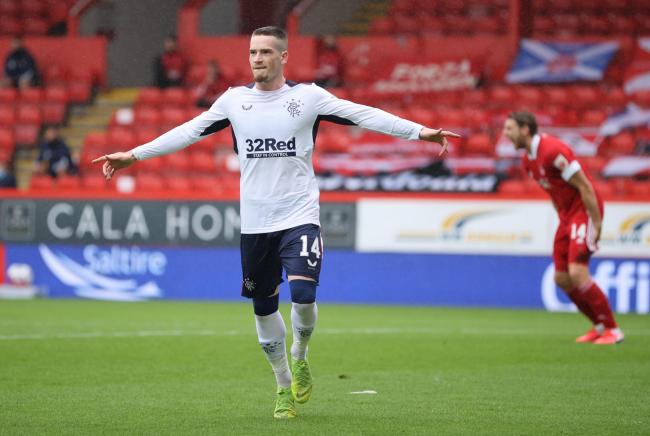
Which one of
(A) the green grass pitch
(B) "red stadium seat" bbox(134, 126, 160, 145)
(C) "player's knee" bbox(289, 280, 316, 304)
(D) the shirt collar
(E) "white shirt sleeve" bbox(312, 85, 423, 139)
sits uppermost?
(E) "white shirt sleeve" bbox(312, 85, 423, 139)

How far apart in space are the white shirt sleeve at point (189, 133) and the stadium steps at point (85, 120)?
14934mm

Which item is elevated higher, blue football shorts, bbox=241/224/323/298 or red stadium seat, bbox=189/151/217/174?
blue football shorts, bbox=241/224/323/298

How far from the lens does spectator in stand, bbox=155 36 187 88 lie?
2317 centimetres

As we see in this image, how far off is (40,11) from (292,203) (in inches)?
813

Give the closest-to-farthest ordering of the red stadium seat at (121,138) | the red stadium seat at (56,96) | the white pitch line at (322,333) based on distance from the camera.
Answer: the white pitch line at (322,333) → the red stadium seat at (121,138) → the red stadium seat at (56,96)

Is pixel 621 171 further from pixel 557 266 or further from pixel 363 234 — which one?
pixel 557 266

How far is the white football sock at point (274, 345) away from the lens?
23.4 ft

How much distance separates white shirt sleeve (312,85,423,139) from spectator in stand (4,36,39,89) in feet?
57.2

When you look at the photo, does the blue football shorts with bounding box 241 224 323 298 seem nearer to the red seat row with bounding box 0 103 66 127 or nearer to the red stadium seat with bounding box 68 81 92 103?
the red seat row with bounding box 0 103 66 127

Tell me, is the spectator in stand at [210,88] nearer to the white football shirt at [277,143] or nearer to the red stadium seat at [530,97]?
the red stadium seat at [530,97]

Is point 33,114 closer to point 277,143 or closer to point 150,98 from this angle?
point 150,98

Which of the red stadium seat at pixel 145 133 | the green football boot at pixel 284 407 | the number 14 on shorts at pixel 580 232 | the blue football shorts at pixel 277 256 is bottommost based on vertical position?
the green football boot at pixel 284 407

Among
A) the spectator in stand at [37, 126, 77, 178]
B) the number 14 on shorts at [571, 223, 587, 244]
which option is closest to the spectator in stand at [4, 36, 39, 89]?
the spectator in stand at [37, 126, 77, 178]

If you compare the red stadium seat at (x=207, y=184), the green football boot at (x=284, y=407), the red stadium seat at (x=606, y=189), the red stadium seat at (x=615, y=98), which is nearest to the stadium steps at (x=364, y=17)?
the red stadium seat at (x=615, y=98)
